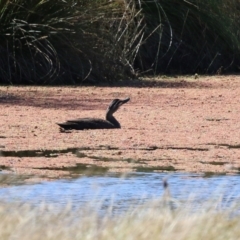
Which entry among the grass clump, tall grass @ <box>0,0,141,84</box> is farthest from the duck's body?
the grass clump

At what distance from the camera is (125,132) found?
33.9ft

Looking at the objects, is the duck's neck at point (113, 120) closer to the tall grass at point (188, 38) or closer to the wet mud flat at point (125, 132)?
the wet mud flat at point (125, 132)

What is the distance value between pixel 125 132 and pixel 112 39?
19.7 ft

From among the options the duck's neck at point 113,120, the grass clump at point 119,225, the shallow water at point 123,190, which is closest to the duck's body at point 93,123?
the duck's neck at point 113,120

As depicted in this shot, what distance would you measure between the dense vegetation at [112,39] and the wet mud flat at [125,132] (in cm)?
68

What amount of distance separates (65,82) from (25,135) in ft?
19.2

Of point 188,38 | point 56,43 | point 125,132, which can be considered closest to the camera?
point 125,132

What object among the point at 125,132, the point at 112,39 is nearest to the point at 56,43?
the point at 112,39

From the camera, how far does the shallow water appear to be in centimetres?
642

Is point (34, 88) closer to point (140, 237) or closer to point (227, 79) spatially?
point (227, 79)

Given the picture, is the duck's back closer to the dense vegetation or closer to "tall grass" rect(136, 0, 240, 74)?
the dense vegetation

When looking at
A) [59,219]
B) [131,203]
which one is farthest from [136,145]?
[59,219]

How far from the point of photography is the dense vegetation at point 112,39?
50.2 ft

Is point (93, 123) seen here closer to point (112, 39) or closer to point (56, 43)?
point (56, 43)
